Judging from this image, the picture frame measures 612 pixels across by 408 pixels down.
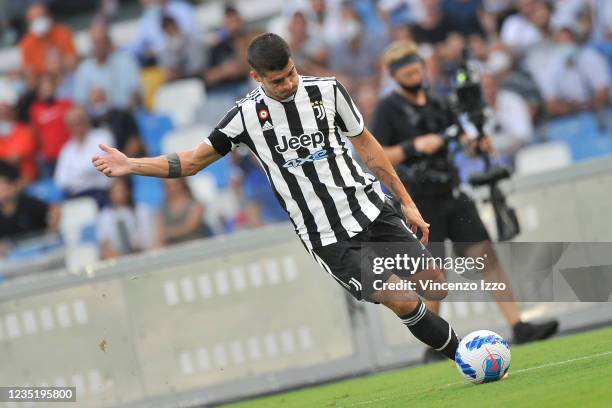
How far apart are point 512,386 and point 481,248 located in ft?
10.5

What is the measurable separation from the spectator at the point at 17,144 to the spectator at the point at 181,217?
3.91 meters

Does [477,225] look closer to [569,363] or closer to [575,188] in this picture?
[575,188]

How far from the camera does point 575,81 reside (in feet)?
48.0

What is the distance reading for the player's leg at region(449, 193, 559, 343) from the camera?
10.2 meters

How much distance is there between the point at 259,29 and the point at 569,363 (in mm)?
10966

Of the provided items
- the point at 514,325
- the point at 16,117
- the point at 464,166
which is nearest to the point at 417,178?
the point at 514,325

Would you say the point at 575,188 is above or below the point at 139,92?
below

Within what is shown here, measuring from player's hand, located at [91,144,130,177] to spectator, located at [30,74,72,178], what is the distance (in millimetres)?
10349

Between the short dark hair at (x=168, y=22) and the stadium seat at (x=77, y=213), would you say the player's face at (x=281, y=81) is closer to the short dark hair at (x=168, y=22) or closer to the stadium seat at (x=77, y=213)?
the stadium seat at (x=77, y=213)

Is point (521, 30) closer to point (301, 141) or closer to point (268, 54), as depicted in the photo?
point (301, 141)

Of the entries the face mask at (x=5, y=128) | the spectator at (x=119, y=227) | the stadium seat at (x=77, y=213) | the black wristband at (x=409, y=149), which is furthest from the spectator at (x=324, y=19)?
the black wristband at (x=409, y=149)

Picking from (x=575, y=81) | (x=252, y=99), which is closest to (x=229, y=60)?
(x=575, y=81)

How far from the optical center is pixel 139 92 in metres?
17.7

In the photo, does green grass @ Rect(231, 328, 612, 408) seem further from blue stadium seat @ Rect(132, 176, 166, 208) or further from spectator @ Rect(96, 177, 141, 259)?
blue stadium seat @ Rect(132, 176, 166, 208)
